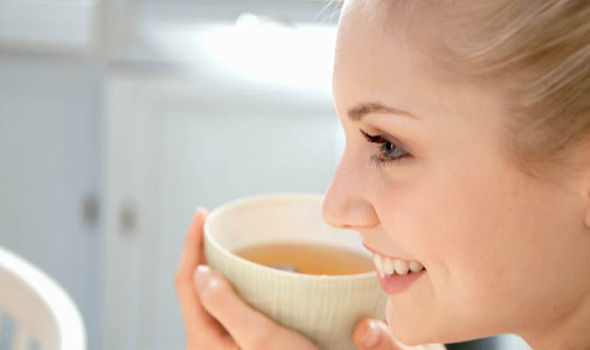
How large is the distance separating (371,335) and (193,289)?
0.58 ft

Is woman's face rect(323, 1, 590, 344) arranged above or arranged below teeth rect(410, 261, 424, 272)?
above

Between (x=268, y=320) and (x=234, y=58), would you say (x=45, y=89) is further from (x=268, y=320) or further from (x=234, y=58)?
(x=268, y=320)

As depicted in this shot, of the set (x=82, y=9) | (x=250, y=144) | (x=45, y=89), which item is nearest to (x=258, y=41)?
(x=250, y=144)

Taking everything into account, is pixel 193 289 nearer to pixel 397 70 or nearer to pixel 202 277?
pixel 202 277

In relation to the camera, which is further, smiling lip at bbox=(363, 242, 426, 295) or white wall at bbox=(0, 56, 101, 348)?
white wall at bbox=(0, 56, 101, 348)

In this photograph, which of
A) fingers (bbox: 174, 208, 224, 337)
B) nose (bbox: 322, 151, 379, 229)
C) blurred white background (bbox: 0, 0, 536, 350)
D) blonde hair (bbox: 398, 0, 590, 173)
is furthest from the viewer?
blurred white background (bbox: 0, 0, 536, 350)

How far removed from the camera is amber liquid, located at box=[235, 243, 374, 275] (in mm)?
707

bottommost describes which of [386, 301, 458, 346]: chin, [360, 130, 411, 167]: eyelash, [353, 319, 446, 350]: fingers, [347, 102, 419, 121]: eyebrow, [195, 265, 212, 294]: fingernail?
[353, 319, 446, 350]: fingers

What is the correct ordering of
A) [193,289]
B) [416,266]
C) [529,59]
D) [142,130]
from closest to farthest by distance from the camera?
[529,59] < [416,266] < [193,289] < [142,130]

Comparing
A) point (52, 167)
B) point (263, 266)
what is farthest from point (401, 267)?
point (52, 167)

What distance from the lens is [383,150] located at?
53 centimetres

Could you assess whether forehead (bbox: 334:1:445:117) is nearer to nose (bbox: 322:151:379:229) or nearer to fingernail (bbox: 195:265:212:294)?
nose (bbox: 322:151:379:229)

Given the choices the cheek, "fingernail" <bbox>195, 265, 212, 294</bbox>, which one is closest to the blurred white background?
"fingernail" <bbox>195, 265, 212, 294</bbox>

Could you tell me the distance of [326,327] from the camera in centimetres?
59
